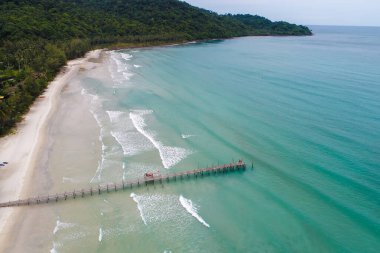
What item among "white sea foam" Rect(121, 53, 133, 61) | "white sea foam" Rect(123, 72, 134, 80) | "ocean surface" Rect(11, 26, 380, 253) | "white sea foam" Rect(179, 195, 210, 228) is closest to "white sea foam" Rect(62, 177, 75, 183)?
"ocean surface" Rect(11, 26, 380, 253)

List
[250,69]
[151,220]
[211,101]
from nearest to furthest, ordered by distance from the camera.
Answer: [151,220]
[211,101]
[250,69]

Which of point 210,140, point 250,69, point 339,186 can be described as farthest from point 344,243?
point 250,69

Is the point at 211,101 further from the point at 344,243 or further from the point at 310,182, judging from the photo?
the point at 344,243

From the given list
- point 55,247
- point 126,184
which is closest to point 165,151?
point 126,184

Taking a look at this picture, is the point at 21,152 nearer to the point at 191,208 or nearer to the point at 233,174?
the point at 191,208

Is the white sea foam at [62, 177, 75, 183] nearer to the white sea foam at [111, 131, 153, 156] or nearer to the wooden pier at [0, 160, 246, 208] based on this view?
the wooden pier at [0, 160, 246, 208]

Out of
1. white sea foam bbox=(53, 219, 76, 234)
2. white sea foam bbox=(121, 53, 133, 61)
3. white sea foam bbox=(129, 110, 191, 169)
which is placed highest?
white sea foam bbox=(121, 53, 133, 61)
